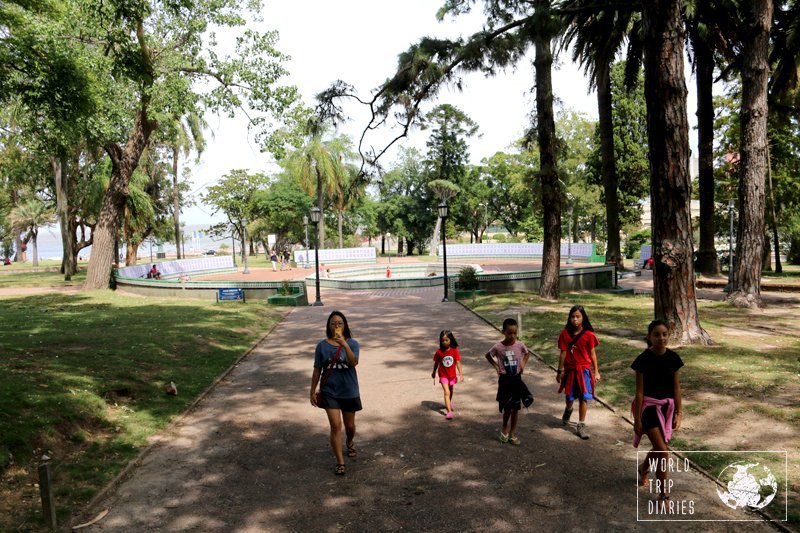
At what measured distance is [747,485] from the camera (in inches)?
202

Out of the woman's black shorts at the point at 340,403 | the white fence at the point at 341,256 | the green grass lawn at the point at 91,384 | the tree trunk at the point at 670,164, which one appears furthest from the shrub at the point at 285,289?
the white fence at the point at 341,256

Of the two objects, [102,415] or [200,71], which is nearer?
[102,415]

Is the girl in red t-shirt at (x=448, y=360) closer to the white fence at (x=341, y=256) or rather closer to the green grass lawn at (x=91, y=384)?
the green grass lawn at (x=91, y=384)

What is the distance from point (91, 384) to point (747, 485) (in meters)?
8.35

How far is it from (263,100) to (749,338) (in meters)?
18.3

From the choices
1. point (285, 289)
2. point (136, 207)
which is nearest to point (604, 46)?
point (285, 289)

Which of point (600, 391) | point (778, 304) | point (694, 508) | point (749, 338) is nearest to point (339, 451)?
point (694, 508)

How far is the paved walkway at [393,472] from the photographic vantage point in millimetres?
4848

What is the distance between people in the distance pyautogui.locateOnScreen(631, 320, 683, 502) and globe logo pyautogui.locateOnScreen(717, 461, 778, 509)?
0.57 metres

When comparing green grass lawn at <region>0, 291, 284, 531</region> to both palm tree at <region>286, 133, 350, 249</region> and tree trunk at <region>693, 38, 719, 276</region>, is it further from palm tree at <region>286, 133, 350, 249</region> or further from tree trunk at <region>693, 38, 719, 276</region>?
palm tree at <region>286, 133, 350, 249</region>

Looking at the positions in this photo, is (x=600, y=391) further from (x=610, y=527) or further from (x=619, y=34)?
(x=619, y=34)

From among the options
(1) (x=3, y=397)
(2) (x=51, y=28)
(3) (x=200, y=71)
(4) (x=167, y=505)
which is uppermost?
(3) (x=200, y=71)

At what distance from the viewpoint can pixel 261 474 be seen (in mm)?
5914

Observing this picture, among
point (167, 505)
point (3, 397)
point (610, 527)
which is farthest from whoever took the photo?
point (3, 397)
